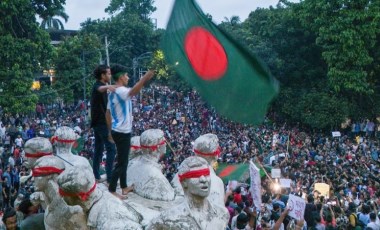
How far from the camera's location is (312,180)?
52.6 feet

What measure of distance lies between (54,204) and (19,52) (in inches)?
932

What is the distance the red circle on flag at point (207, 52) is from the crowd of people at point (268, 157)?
7.70ft

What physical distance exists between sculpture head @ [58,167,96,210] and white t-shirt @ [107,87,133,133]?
162 centimetres

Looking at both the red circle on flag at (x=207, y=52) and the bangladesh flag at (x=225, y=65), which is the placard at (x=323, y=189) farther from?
the red circle on flag at (x=207, y=52)

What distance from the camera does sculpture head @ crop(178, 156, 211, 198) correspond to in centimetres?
491

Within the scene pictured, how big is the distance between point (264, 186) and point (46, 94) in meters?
22.2

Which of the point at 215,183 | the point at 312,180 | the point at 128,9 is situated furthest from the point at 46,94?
the point at 128,9

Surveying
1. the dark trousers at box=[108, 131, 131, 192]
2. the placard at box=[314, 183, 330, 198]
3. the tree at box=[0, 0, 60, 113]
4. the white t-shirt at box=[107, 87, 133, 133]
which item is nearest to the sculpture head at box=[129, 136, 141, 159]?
the dark trousers at box=[108, 131, 131, 192]

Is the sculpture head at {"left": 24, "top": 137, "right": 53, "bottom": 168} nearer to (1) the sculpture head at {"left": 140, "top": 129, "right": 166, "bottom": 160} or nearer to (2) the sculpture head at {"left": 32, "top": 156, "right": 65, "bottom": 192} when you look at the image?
(2) the sculpture head at {"left": 32, "top": 156, "right": 65, "bottom": 192}

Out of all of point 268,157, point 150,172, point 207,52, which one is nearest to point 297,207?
point 150,172

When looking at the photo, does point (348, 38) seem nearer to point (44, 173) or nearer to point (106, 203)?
point (44, 173)

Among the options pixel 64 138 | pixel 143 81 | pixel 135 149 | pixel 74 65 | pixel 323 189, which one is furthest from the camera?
pixel 74 65

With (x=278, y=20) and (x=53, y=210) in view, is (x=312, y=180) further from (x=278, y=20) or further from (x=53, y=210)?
(x=278, y=20)

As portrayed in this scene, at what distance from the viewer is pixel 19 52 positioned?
90.5 feet
